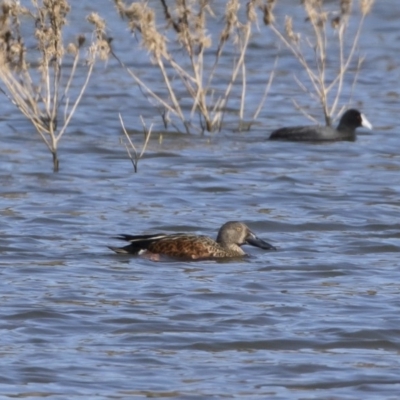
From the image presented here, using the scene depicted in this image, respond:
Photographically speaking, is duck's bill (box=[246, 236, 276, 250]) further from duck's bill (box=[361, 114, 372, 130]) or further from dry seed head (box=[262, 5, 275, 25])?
duck's bill (box=[361, 114, 372, 130])

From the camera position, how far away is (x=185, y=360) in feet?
27.3

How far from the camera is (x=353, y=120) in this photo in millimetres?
18234

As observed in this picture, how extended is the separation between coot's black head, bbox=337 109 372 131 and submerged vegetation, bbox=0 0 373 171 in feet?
0.88

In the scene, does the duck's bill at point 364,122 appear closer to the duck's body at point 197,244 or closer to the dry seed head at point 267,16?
the dry seed head at point 267,16

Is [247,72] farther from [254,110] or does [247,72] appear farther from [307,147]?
[307,147]

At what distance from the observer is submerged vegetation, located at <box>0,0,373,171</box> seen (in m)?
14.1

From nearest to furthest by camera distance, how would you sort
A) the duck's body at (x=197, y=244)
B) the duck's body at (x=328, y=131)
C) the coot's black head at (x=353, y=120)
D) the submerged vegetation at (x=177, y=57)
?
the duck's body at (x=197, y=244)
the submerged vegetation at (x=177, y=57)
the duck's body at (x=328, y=131)
the coot's black head at (x=353, y=120)

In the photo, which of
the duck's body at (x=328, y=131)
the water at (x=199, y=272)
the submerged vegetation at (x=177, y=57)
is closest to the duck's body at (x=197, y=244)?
the water at (x=199, y=272)

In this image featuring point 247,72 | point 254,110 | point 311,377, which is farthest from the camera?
point 247,72

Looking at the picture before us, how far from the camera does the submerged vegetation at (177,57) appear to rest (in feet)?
46.4

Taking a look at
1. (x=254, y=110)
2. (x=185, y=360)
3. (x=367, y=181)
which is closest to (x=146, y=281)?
(x=185, y=360)

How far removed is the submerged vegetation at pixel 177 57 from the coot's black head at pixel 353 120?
268mm

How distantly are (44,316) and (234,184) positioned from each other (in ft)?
19.2

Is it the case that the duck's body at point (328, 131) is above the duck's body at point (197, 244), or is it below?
above
